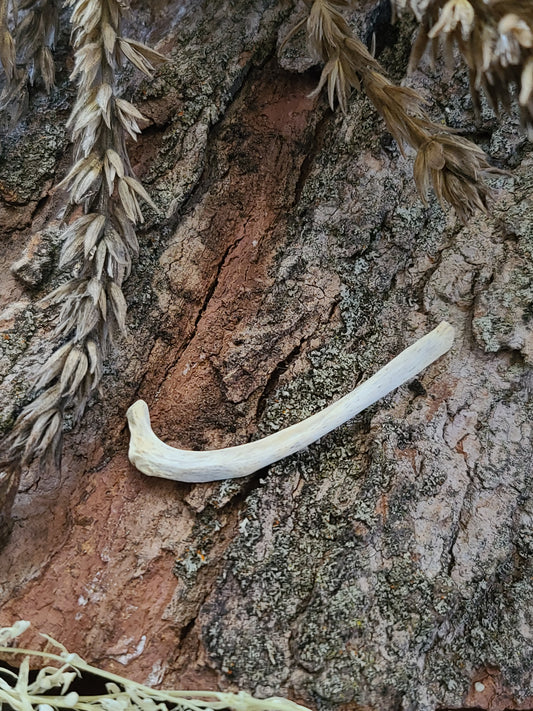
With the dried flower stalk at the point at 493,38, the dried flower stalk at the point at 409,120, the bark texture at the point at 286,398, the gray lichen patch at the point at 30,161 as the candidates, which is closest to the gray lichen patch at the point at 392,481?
the bark texture at the point at 286,398

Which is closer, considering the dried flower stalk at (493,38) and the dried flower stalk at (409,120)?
the dried flower stalk at (493,38)

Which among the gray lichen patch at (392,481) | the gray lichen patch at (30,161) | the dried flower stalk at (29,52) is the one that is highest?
the dried flower stalk at (29,52)

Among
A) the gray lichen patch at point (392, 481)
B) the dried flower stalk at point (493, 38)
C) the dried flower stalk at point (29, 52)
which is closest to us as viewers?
the dried flower stalk at point (493, 38)

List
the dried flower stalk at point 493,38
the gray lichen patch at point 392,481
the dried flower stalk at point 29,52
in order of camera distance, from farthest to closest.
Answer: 1. the dried flower stalk at point 29,52
2. the gray lichen patch at point 392,481
3. the dried flower stalk at point 493,38

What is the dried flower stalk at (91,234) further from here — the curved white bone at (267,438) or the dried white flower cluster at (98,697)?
the dried white flower cluster at (98,697)

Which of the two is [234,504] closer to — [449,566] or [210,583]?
[210,583]

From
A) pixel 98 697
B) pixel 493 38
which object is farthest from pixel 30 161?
pixel 98 697
